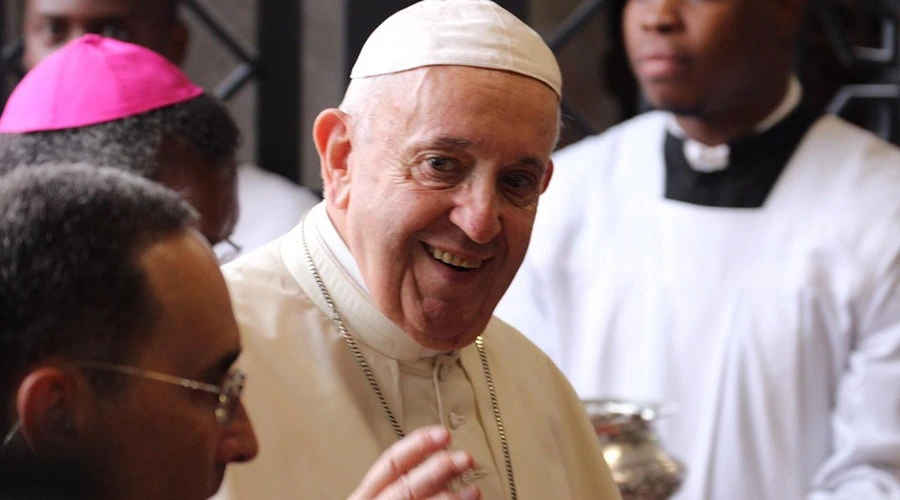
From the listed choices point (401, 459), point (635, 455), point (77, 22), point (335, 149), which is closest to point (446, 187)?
point (335, 149)

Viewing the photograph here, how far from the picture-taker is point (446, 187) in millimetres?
2520

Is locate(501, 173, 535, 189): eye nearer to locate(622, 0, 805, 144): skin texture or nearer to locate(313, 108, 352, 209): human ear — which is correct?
locate(313, 108, 352, 209): human ear

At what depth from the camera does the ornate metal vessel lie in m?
3.41

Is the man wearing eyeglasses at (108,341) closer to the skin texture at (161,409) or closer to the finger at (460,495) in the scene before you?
the skin texture at (161,409)

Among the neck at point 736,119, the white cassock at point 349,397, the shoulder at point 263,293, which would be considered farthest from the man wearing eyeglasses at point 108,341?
the neck at point 736,119

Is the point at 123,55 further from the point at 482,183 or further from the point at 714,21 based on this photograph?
the point at 714,21

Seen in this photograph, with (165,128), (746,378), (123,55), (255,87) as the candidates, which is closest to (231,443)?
(165,128)

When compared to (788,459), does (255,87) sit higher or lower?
higher

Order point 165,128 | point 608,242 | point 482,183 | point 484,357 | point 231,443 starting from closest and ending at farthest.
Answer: point 231,443 < point 482,183 < point 484,357 < point 165,128 < point 608,242

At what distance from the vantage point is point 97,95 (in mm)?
3336

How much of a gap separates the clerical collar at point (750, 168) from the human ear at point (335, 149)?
7.98 feet

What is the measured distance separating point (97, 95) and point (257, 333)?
97 centimetres

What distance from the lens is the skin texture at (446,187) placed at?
8.17 feet

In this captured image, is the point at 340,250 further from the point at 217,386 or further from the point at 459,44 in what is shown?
the point at 217,386
